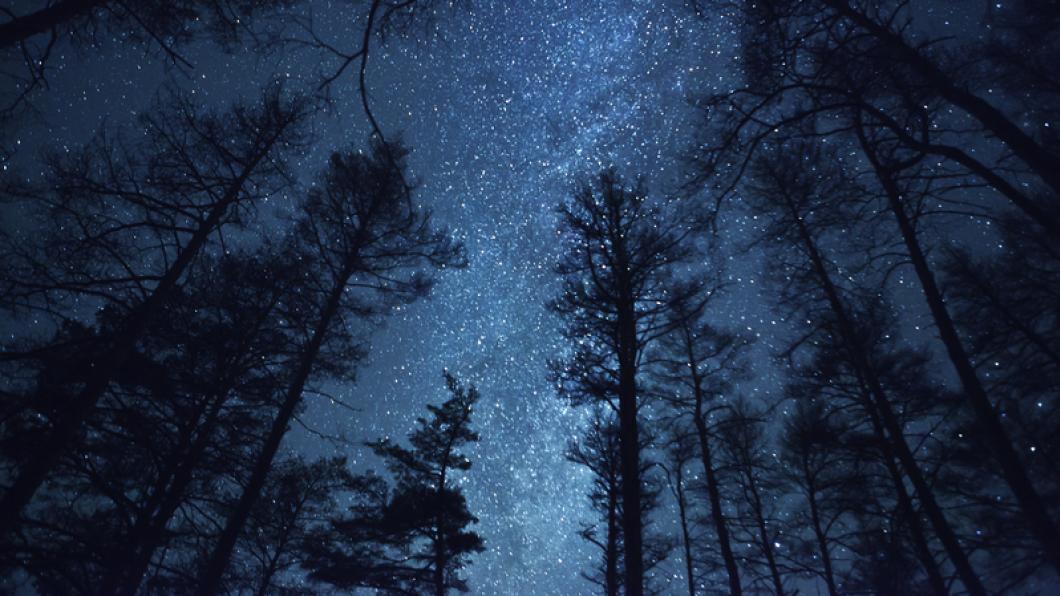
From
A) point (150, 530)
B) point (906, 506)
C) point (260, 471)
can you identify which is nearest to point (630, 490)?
point (906, 506)

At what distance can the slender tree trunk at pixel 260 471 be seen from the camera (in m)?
6.12

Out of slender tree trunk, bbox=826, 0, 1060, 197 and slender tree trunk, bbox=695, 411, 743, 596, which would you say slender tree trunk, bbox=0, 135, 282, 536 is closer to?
slender tree trunk, bbox=826, 0, 1060, 197

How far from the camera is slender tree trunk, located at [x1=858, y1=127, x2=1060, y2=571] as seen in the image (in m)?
5.21

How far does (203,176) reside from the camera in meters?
5.56

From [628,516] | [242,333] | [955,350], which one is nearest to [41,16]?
[242,333]

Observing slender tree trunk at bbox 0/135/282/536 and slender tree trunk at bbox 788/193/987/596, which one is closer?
slender tree trunk at bbox 0/135/282/536

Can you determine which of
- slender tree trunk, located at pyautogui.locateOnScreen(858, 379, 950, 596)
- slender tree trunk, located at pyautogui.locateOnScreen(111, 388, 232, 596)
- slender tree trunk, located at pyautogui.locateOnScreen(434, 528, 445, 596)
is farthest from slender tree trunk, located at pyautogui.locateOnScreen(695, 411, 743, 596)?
slender tree trunk, located at pyautogui.locateOnScreen(111, 388, 232, 596)

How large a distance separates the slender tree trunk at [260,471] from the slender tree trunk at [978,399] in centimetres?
829

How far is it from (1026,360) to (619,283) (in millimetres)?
8899

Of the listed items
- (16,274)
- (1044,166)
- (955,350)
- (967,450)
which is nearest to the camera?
(1044,166)

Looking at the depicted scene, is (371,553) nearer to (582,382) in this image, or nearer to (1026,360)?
(582,382)

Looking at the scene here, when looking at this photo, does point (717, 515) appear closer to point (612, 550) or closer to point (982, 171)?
point (612, 550)

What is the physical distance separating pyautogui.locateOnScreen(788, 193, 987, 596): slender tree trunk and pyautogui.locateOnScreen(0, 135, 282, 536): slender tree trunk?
6762 mm

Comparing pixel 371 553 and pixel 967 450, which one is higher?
pixel 967 450
